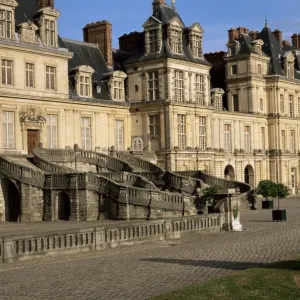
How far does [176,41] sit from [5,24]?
1321 cm

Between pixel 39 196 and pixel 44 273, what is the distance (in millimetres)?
19131

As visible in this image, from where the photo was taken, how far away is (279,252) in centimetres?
1741

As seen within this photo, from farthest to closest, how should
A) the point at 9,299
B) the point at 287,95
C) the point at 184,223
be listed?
the point at 287,95 → the point at 184,223 → the point at 9,299

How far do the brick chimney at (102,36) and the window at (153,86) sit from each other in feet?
12.2

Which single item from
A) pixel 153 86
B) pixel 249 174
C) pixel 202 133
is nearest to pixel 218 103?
pixel 202 133

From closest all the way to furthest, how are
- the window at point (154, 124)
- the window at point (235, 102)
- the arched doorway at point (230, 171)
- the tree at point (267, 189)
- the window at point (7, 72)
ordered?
the tree at point (267, 189)
the window at point (7, 72)
the window at point (154, 124)
the arched doorway at point (230, 171)
the window at point (235, 102)

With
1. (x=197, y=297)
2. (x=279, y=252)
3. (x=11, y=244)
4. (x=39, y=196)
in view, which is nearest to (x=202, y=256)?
(x=279, y=252)

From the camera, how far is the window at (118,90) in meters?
46.8

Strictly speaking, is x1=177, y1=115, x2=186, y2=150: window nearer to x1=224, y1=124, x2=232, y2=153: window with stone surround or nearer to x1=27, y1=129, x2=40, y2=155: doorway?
x1=224, y1=124, x2=232, y2=153: window with stone surround

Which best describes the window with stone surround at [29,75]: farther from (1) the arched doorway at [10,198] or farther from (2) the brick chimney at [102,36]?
(2) the brick chimney at [102,36]

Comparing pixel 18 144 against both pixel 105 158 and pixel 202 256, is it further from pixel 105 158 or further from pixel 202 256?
pixel 202 256

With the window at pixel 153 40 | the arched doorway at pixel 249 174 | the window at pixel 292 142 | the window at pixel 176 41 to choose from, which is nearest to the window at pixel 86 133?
the window at pixel 153 40

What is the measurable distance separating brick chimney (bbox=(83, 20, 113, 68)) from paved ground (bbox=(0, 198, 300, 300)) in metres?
28.9

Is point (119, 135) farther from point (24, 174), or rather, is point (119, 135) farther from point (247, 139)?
point (24, 174)
